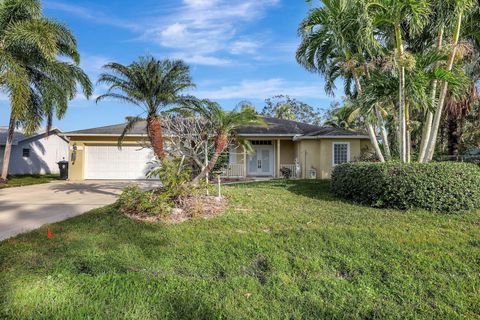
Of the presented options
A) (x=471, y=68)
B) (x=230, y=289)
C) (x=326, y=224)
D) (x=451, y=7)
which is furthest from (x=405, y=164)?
(x=471, y=68)

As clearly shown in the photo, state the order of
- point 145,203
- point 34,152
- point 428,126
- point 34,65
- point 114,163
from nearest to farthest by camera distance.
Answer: point 145,203 → point 428,126 → point 34,65 → point 114,163 → point 34,152

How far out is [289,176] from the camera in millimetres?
18562

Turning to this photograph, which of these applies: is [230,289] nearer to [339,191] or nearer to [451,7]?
[339,191]

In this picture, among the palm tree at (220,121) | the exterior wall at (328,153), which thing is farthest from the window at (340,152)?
the palm tree at (220,121)

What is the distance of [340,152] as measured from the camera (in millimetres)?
17391

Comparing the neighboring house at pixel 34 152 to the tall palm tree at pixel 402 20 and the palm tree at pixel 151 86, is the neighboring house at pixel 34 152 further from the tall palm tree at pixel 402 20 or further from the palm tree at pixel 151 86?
the tall palm tree at pixel 402 20

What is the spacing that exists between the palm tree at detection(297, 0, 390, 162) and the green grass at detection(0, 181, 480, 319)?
504 centimetres

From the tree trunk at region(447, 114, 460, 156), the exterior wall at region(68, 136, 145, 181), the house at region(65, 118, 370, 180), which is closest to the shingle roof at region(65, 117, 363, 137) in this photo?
the house at region(65, 118, 370, 180)

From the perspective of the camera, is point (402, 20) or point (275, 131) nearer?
point (402, 20)

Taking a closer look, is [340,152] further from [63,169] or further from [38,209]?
[63,169]

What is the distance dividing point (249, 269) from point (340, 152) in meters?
13.9

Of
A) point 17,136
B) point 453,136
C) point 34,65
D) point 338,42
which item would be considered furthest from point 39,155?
point 453,136

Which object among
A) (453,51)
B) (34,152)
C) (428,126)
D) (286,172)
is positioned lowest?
(286,172)

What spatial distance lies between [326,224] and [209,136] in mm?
5011
